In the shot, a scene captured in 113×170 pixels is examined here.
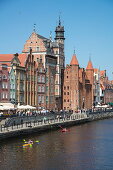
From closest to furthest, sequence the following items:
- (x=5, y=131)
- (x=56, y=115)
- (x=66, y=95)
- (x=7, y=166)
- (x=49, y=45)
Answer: (x=7, y=166), (x=5, y=131), (x=56, y=115), (x=49, y=45), (x=66, y=95)

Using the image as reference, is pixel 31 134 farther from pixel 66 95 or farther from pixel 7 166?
pixel 66 95

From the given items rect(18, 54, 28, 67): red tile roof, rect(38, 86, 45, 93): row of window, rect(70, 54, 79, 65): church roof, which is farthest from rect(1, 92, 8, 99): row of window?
rect(70, 54, 79, 65): church roof

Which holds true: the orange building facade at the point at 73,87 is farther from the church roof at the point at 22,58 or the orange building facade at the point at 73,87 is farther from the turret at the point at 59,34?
the church roof at the point at 22,58

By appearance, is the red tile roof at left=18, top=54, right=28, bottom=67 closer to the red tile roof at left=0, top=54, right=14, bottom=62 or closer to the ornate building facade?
the red tile roof at left=0, top=54, right=14, bottom=62

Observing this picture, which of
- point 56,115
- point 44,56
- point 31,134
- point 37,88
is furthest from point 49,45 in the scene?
point 31,134

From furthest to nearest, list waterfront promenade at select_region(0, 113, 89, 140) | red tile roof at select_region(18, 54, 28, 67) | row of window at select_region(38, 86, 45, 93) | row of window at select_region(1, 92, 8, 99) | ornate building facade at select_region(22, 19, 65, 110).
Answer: ornate building facade at select_region(22, 19, 65, 110) → row of window at select_region(38, 86, 45, 93) → red tile roof at select_region(18, 54, 28, 67) → row of window at select_region(1, 92, 8, 99) → waterfront promenade at select_region(0, 113, 89, 140)

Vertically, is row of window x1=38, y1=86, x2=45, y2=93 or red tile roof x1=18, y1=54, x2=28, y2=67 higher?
red tile roof x1=18, y1=54, x2=28, y2=67

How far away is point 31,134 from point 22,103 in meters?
34.7

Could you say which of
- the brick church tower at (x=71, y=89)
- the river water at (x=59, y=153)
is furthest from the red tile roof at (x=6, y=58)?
the river water at (x=59, y=153)

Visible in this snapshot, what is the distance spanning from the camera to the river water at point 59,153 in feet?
148

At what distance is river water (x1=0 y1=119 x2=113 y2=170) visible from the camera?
4519cm

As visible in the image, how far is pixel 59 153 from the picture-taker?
52469mm

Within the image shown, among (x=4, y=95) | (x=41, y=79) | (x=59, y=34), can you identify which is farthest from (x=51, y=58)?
(x=4, y=95)

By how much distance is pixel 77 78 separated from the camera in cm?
13200
